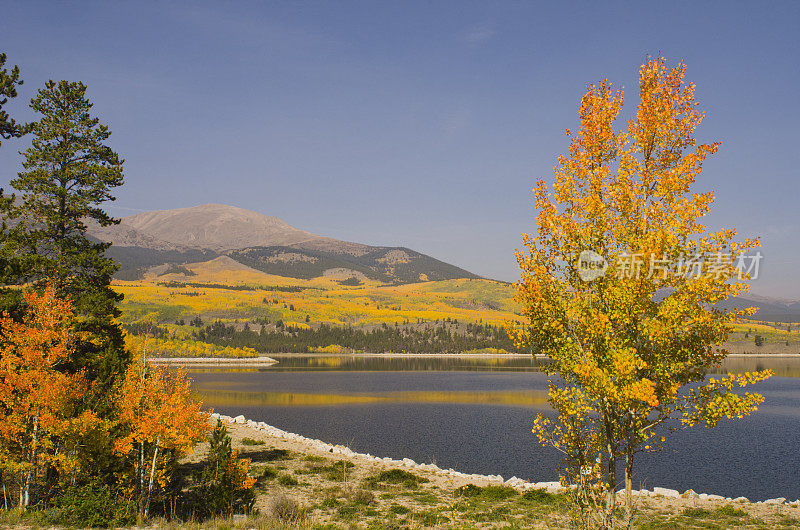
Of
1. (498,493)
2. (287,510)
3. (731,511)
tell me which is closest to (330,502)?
(287,510)

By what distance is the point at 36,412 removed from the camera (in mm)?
22875

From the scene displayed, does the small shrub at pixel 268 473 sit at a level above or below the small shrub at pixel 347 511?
below

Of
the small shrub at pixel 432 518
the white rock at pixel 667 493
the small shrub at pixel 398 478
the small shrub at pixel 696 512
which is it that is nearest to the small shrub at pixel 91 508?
the small shrub at pixel 432 518

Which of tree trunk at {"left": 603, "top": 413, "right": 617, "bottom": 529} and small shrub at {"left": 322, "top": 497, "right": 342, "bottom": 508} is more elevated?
tree trunk at {"left": 603, "top": 413, "right": 617, "bottom": 529}

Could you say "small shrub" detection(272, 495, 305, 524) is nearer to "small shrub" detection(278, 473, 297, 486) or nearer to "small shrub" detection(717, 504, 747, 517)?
"small shrub" detection(278, 473, 297, 486)

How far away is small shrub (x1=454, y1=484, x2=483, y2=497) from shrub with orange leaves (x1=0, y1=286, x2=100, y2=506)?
19.2 meters

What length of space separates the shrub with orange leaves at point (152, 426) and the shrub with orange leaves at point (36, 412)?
1692mm

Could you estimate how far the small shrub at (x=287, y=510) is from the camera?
24580 millimetres

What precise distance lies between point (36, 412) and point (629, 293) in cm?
2311

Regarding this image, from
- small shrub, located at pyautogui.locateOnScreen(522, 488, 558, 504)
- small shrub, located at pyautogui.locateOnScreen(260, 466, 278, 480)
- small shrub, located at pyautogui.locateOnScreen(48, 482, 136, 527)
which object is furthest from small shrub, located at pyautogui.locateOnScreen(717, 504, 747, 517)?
small shrub, located at pyautogui.locateOnScreen(48, 482, 136, 527)

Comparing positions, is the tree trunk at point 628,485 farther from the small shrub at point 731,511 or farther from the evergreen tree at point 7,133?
the evergreen tree at point 7,133

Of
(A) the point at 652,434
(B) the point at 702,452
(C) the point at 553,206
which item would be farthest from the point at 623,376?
(B) the point at 702,452

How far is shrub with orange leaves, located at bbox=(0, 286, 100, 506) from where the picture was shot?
888 inches

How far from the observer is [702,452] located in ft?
166
